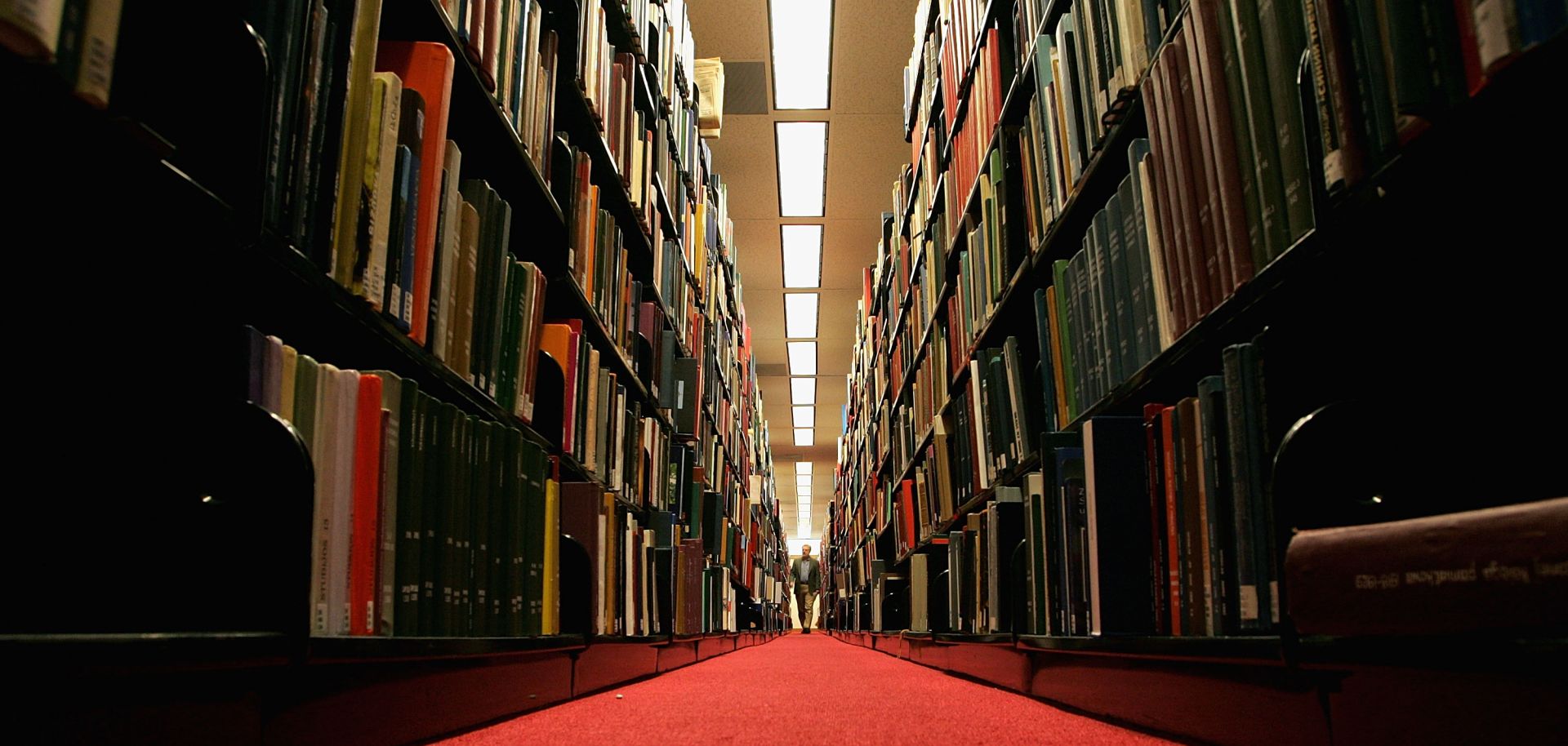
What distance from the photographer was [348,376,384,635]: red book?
0.90m

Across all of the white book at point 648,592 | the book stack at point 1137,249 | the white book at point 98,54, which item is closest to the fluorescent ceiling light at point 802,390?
the book stack at point 1137,249

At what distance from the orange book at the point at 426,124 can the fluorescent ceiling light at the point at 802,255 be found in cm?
500

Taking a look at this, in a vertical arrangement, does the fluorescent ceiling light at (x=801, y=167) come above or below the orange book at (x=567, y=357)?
above

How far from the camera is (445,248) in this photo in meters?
1.20

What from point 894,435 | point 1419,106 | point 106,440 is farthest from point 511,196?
point 894,435

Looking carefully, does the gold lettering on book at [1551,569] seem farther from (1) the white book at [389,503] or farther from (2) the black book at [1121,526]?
(1) the white book at [389,503]

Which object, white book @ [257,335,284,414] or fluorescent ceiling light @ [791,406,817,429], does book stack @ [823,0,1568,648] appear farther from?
fluorescent ceiling light @ [791,406,817,429]

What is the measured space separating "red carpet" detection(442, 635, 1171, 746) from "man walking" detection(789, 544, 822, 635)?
40.2 ft

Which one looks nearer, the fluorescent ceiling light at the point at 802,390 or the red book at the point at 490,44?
the red book at the point at 490,44

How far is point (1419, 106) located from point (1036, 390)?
1363 millimetres

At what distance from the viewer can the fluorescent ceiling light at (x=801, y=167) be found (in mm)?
4961

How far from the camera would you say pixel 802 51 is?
4273mm

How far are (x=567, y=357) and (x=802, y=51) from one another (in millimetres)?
2930

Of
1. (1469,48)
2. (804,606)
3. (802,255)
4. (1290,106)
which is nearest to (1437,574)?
(1469,48)
